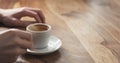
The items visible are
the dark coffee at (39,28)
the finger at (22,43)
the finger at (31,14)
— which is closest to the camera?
the finger at (22,43)

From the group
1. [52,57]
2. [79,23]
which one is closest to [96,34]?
[79,23]

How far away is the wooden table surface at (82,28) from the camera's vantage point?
904 millimetres

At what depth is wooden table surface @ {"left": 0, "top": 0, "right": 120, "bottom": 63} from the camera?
2.97 ft

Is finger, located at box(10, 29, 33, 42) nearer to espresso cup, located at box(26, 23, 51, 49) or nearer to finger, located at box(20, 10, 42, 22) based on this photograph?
espresso cup, located at box(26, 23, 51, 49)

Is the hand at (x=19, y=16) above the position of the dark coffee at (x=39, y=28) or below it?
below

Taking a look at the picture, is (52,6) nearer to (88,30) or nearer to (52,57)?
(88,30)

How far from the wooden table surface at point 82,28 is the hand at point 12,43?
0.06 m

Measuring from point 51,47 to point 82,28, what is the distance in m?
0.27

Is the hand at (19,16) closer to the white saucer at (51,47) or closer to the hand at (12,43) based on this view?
the white saucer at (51,47)

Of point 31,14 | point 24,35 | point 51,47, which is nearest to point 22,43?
point 24,35

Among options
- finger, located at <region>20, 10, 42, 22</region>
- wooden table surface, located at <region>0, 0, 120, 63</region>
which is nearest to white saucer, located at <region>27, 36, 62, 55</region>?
wooden table surface, located at <region>0, 0, 120, 63</region>

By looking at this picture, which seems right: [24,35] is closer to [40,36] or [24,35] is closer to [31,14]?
[40,36]

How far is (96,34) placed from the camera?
3.62 ft

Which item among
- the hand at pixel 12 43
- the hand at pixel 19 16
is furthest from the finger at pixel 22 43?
the hand at pixel 19 16
